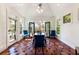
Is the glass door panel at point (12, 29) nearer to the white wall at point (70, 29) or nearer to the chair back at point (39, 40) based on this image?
the chair back at point (39, 40)

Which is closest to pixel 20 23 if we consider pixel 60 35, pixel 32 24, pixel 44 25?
pixel 32 24

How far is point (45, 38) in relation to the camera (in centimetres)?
402

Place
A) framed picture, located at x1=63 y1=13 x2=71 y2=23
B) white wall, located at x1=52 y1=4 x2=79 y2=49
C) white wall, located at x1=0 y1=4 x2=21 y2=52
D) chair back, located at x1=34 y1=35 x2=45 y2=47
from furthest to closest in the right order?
1. chair back, located at x1=34 y1=35 x2=45 y2=47
2. framed picture, located at x1=63 y1=13 x2=71 y2=23
3. white wall, located at x1=52 y1=4 x2=79 y2=49
4. white wall, located at x1=0 y1=4 x2=21 y2=52

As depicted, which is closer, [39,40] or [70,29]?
[70,29]

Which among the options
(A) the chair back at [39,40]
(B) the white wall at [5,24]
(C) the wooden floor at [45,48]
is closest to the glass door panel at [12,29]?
(B) the white wall at [5,24]

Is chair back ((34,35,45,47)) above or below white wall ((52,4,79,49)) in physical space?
below

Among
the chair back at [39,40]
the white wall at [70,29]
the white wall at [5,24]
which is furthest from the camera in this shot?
the chair back at [39,40]

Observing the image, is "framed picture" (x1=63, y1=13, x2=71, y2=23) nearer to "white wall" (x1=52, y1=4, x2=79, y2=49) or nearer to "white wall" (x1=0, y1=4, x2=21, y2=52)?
"white wall" (x1=52, y1=4, x2=79, y2=49)

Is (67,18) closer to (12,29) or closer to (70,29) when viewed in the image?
(70,29)

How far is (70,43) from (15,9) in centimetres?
212

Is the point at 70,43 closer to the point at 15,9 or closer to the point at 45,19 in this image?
the point at 45,19

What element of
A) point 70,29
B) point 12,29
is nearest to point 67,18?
point 70,29

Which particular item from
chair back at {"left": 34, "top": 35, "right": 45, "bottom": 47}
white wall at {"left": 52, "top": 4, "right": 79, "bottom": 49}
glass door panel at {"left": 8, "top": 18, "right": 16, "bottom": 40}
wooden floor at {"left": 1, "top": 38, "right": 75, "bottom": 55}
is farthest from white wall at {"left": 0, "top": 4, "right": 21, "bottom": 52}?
white wall at {"left": 52, "top": 4, "right": 79, "bottom": 49}

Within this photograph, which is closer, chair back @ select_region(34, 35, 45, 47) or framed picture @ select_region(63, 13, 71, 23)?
framed picture @ select_region(63, 13, 71, 23)
